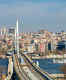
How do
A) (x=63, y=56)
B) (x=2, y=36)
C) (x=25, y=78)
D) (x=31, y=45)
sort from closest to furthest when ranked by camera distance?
(x=25, y=78)
(x=63, y=56)
(x=31, y=45)
(x=2, y=36)

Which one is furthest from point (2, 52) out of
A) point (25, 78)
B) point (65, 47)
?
point (25, 78)

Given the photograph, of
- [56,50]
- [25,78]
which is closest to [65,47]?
[56,50]

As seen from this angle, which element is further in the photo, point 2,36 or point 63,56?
point 2,36

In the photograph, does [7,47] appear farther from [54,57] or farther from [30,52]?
[54,57]

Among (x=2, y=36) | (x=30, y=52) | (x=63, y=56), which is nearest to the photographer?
(x=63, y=56)

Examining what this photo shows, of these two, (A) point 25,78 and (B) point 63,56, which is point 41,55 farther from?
(A) point 25,78

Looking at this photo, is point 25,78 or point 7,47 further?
point 7,47

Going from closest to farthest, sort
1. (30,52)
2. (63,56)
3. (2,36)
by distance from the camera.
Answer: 1. (63,56)
2. (30,52)
3. (2,36)

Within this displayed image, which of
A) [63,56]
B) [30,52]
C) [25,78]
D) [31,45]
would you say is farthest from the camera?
[31,45]
